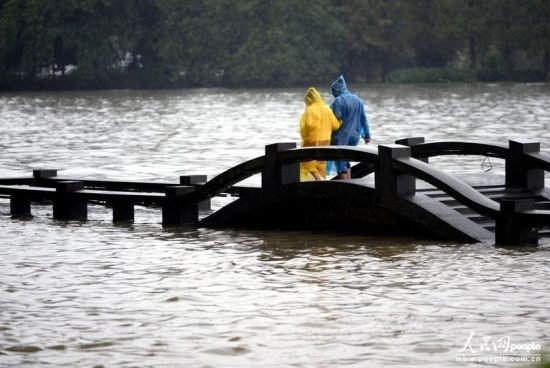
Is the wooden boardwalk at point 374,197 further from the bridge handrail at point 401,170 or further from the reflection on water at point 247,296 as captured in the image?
the reflection on water at point 247,296

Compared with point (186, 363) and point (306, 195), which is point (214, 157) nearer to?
point (306, 195)

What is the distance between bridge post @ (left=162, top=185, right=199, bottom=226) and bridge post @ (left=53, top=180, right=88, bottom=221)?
1.39 m

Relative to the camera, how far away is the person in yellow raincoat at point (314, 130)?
1664 centimetres

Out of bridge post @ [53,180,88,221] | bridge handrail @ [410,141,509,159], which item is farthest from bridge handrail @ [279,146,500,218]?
bridge post @ [53,180,88,221]

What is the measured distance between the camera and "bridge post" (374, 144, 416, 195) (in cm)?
1445

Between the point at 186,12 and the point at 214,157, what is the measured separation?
84.3 metres

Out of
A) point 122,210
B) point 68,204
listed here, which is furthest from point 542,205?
point 68,204

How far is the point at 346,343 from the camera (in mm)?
9367

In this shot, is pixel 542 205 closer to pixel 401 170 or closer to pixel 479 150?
pixel 479 150

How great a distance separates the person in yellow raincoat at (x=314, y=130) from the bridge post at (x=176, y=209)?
1273 millimetres

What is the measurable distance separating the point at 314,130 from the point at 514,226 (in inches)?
138

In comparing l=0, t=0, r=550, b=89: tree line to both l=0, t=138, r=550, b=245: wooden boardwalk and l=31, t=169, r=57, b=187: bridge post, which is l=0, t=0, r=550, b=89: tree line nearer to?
l=31, t=169, r=57, b=187: bridge post

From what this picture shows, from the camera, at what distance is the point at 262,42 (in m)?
A: 112

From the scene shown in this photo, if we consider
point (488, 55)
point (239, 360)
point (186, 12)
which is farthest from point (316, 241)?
point (186, 12)
